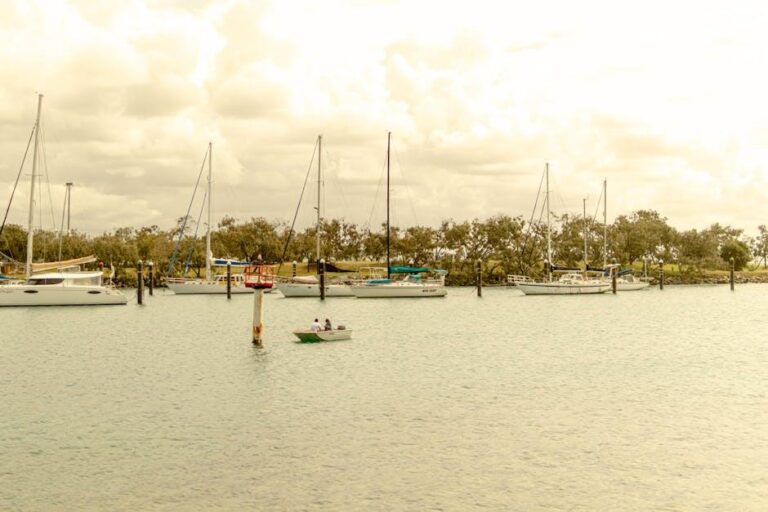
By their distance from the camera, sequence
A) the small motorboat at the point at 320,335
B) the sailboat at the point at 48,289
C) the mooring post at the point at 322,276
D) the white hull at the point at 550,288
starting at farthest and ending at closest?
the white hull at the point at 550,288 < the mooring post at the point at 322,276 < the sailboat at the point at 48,289 < the small motorboat at the point at 320,335

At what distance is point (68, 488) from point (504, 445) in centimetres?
1338

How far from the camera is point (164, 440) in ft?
94.6

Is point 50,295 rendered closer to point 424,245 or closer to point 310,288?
point 310,288

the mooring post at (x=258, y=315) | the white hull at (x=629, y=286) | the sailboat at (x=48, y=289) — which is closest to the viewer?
the mooring post at (x=258, y=315)

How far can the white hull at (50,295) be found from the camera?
94.5 metres

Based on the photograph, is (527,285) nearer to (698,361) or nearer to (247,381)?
(698,361)

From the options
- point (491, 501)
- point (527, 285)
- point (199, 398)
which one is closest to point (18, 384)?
point (199, 398)

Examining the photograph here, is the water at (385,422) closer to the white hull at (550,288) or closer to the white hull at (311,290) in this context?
the white hull at (311,290)

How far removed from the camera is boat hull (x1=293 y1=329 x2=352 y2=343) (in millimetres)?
56434

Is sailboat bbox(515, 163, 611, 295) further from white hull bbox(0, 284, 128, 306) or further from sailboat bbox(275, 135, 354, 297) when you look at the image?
white hull bbox(0, 284, 128, 306)

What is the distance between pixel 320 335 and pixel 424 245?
4739 inches

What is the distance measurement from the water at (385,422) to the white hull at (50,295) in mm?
30864

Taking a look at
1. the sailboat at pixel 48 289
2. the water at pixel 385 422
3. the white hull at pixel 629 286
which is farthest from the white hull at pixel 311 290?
the white hull at pixel 629 286

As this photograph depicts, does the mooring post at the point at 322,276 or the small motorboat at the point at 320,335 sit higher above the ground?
the mooring post at the point at 322,276
